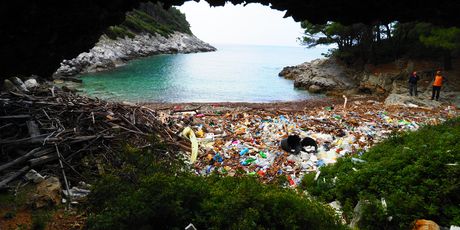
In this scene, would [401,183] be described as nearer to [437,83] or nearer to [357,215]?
[357,215]

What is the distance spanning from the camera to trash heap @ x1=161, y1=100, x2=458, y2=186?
938cm

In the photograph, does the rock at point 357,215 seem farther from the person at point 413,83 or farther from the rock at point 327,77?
the rock at point 327,77

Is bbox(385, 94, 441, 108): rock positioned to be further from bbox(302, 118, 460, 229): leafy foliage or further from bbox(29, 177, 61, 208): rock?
bbox(29, 177, 61, 208): rock

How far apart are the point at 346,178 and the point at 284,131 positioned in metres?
5.21

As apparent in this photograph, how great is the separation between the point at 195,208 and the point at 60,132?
15.7 ft

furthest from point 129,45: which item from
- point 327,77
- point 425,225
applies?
point 425,225

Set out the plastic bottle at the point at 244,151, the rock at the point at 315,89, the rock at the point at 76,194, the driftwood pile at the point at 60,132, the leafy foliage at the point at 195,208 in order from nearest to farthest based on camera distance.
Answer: the leafy foliage at the point at 195,208 < the rock at the point at 76,194 < the driftwood pile at the point at 60,132 < the plastic bottle at the point at 244,151 < the rock at the point at 315,89

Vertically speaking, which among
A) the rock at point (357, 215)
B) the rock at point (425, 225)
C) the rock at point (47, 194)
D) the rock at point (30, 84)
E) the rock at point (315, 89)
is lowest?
the rock at point (315, 89)

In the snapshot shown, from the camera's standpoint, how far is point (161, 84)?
107 ft

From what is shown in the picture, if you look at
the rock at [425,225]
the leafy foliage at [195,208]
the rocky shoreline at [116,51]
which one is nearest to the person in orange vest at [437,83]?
the rock at [425,225]

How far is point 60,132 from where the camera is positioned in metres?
7.86

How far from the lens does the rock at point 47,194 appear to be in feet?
18.2

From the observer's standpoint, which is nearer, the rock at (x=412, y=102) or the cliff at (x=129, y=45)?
the rock at (x=412, y=102)

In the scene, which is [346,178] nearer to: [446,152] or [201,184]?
[446,152]
